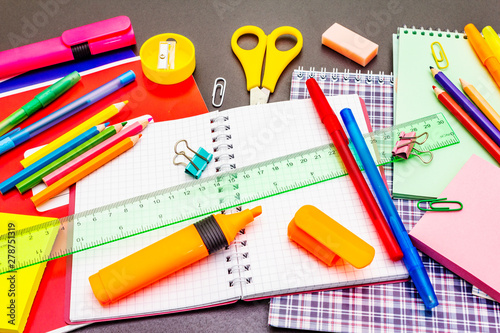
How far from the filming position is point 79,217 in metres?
1.28

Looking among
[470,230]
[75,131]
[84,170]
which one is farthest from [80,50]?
[470,230]

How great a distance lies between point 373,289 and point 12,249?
92 cm

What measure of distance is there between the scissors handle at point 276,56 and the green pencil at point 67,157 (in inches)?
19.2

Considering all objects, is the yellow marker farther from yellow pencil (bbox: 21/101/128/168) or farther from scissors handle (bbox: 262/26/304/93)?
yellow pencil (bbox: 21/101/128/168)

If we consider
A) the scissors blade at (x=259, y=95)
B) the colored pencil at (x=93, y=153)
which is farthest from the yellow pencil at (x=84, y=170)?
the scissors blade at (x=259, y=95)

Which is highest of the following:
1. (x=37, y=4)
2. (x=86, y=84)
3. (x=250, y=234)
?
(x=37, y=4)

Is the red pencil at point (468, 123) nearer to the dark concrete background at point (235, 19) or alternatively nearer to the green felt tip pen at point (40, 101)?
the dark concrete background at point (235, 19)

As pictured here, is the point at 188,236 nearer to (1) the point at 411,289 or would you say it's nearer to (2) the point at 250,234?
(2) the point at 250,234

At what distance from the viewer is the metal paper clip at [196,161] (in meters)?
1.35

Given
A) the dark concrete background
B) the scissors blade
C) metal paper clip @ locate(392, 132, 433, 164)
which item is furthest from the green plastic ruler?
the dark concrete background

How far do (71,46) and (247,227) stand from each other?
85cm

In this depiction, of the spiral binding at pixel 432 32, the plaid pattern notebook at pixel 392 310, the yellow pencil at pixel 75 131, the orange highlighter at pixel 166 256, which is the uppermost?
the spiral binding at pixel 432 32

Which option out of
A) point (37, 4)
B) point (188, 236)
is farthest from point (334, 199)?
point (37, 4)

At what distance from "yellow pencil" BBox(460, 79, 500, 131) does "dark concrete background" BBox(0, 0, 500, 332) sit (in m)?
0.25
